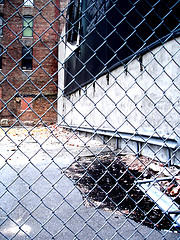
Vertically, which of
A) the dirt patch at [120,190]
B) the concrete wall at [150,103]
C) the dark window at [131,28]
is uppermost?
the dark window at [131,28]

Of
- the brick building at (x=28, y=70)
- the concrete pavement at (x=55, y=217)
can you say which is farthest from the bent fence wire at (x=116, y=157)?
the brick building at (x=28, y=70)

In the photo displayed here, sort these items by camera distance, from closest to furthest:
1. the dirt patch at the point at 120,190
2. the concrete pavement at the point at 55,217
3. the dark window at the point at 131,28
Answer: the concrete pavement at the point at 55,217 < the dirt patch at the point at 120,190 < the dark window at the point at 131,28

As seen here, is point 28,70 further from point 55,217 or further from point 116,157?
point 116,157

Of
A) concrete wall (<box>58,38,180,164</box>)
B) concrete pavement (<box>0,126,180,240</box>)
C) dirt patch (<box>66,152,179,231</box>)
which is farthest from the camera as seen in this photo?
concrete wall (<box>58,38,180,164</box>)

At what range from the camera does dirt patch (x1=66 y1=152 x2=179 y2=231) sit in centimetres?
179

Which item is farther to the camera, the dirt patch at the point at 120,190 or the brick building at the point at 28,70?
the brick building at the point at 28,70

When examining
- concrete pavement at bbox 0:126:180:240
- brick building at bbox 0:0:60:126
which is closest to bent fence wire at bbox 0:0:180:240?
concrete pavement at bbox 0:126:180:240

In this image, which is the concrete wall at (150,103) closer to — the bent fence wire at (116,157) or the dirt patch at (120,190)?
the bent fence wire at (116,157)

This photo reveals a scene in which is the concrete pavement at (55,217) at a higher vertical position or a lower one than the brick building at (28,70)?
lower

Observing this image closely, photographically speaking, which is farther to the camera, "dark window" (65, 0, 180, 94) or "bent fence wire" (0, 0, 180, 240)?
"dark window" (65, 0, 180, 94)

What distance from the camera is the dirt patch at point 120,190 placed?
1.79 m

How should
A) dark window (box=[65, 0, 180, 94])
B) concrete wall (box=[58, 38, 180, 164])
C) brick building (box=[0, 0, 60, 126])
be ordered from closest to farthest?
concrete wall (box=[58, 38, 180, 164]), dark window (box=[65, 0, 180, 94]), brick building (box=[0, 0, 60, 126])

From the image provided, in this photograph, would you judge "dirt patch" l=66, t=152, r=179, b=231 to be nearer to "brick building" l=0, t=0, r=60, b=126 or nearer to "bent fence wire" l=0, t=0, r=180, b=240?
"bent fence wire" l=0, t=0, r=180, b=240

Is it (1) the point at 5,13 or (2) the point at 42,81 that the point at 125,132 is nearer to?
(2) the point at 42,81
